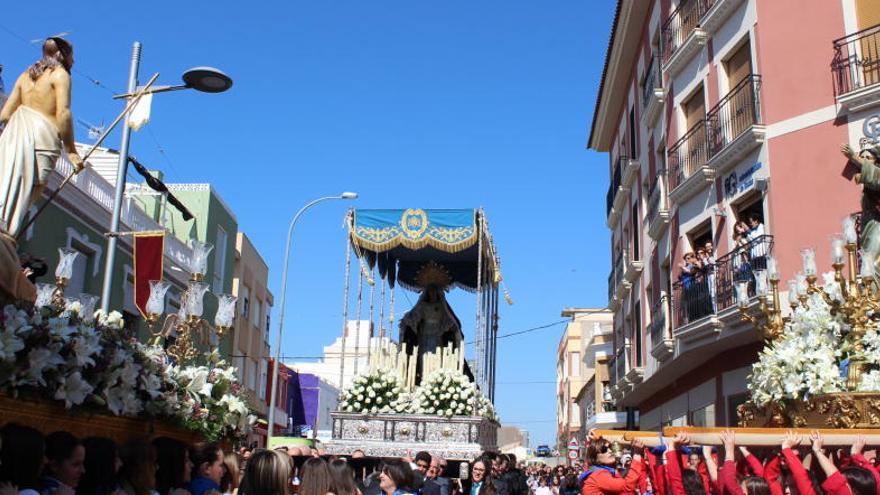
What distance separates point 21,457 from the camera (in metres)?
3.65

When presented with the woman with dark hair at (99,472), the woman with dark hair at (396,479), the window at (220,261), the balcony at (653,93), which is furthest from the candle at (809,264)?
the window at (220,261)

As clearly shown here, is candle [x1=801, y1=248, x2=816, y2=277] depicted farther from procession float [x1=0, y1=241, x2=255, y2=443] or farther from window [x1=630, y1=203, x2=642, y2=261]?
window [x1=630, y1=203, x2=642, y2=261]

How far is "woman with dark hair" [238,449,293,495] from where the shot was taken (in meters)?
4.05

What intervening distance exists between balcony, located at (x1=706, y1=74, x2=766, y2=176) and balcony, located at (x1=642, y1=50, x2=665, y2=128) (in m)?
3.44

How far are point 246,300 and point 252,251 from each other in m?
2.18

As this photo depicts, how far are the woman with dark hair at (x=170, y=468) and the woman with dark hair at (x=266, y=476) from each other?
917 mm

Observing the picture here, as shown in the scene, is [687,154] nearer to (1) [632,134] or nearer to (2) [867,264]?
(1) [632,134]

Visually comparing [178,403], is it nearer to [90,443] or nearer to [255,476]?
[90,443]

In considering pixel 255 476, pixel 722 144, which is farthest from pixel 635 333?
pixel 255 476

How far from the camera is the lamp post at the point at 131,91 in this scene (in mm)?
9656

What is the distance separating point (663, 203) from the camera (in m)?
19.2

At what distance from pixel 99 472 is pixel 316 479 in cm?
108

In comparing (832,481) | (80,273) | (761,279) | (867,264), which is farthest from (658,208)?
(832,481)

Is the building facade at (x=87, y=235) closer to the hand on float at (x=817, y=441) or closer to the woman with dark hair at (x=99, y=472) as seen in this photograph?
the woman with dark hair at (x=99, y=472)
